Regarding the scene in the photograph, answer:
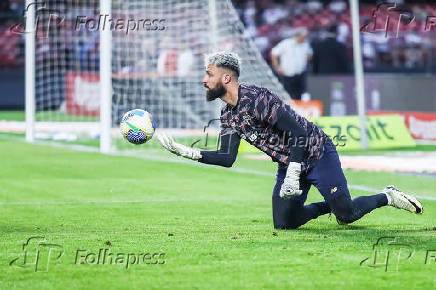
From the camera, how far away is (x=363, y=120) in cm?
1939

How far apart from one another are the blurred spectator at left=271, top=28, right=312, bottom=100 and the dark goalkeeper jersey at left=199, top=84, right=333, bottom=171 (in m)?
14.2

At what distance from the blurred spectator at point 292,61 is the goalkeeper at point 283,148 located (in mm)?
14024

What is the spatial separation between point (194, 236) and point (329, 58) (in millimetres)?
20135

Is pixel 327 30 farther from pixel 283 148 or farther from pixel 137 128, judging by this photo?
pixel 137 128

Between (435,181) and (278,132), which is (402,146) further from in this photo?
(278,132)

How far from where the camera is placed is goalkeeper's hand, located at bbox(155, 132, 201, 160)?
27.6 feet

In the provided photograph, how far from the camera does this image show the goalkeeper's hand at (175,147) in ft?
27.6

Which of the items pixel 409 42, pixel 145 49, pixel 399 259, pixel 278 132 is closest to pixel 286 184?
pixel 278 132

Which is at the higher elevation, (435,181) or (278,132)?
(278,132)

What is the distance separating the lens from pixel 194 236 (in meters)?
8.52

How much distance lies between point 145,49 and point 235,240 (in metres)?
14.4
